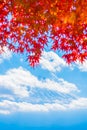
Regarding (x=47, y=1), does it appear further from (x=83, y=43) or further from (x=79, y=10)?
(x=83, y=43)

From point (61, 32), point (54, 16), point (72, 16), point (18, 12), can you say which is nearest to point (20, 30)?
point (18, 12)

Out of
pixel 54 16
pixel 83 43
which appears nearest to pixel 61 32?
pixel 83 43

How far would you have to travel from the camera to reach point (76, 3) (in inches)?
655

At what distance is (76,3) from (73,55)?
5978mm

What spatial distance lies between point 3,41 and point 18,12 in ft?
8.70

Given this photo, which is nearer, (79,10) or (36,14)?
(79,10)

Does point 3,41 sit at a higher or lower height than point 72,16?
higher

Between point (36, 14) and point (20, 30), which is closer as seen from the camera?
point (36, 14)

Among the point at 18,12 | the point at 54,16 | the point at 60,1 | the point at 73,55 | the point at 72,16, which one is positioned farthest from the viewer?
the point at 73,55

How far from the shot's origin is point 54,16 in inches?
668

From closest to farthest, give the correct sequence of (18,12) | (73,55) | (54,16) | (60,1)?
(54,16) → (60,1) → (18,12) → (73,55)

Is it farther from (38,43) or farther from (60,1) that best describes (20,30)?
(60,1)

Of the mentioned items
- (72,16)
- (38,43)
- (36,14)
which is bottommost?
(72,16)

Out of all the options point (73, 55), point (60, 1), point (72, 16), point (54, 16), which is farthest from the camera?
point (73, 55)
